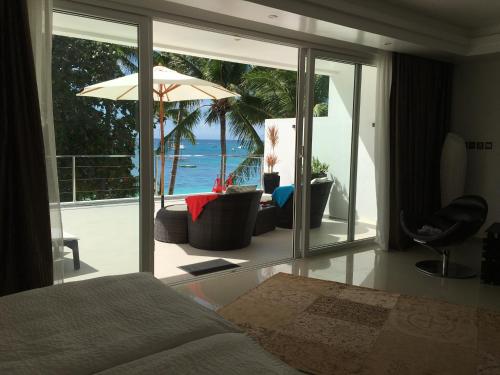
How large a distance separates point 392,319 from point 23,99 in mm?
2981

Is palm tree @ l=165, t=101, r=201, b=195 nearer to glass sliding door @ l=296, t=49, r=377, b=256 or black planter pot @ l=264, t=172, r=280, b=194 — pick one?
black planter pot @ l=264, t=172, r=280, b=194

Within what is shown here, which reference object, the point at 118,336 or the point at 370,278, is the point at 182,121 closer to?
the point at 370,278

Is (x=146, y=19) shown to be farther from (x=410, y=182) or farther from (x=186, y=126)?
(x=186, y=126)

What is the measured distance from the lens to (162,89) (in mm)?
5777

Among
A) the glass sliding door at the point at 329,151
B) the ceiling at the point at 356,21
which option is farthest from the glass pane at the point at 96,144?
the glass sliding door at the point at 329,151

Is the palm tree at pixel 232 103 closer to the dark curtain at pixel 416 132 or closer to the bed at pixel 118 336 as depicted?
the dark curtain at pixel 416 132

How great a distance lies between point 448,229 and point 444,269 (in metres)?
A: 0.50

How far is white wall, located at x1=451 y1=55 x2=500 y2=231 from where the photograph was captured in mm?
5680

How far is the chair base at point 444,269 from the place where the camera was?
171 inches

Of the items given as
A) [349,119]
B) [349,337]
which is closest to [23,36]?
[349,337]

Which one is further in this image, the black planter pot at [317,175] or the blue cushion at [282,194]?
the blue cushion at [282,194]

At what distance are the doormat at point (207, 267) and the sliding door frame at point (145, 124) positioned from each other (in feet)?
2.27

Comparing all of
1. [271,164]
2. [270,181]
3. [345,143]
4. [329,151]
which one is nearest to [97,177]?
[329,151]

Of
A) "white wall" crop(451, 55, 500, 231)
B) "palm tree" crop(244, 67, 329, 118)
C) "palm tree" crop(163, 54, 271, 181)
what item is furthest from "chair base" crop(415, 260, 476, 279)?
"palm tree" crop(163, 54, 271, 181)
